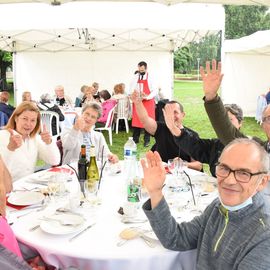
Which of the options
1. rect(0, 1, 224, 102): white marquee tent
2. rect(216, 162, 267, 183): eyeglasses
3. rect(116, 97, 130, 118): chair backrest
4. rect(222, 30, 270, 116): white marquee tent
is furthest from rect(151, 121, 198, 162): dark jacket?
rect(222, 30, 270, 116): white marquee tent

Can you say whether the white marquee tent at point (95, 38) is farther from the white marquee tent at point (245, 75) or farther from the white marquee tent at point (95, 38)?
the white marquee tent at point (245, 75)

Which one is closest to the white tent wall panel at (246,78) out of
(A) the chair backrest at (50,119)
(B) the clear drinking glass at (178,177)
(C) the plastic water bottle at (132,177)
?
(A) the chair backrest at (50,119)

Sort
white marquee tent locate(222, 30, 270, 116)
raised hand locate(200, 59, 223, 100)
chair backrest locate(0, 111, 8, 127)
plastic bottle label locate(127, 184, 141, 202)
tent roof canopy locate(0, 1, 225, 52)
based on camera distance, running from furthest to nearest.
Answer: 1. white marquee tent locate(222, 30, 270, 116)
2. tent roof canopy locate(0, 1, 225, 52)
3. chair backrest locate(0, 111, 8, 127)
4. raised hand locate(200, 59, 223, 100)
5. plastic bottle label locate(127, 184, 141, 202)

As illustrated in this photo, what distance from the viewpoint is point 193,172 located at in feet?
9.51

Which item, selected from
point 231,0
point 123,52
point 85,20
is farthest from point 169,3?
point 123,52

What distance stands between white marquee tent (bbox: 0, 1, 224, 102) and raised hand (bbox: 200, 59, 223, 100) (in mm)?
6657

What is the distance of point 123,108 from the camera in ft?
29.2

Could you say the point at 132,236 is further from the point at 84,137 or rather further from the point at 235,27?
the point at 235,27

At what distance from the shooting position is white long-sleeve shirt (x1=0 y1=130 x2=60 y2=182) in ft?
9.98

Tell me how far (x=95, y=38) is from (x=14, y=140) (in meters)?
8.62

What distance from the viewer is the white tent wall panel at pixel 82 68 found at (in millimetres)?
12055

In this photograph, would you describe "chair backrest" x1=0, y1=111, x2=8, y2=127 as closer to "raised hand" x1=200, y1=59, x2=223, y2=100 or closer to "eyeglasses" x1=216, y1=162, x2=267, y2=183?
"raised hand" x1=200, y1=59, x2=223, y2=100

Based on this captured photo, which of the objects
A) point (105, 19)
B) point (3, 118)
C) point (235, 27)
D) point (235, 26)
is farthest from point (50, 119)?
point (235, 27)

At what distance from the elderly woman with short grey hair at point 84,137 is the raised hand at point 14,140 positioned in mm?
586
